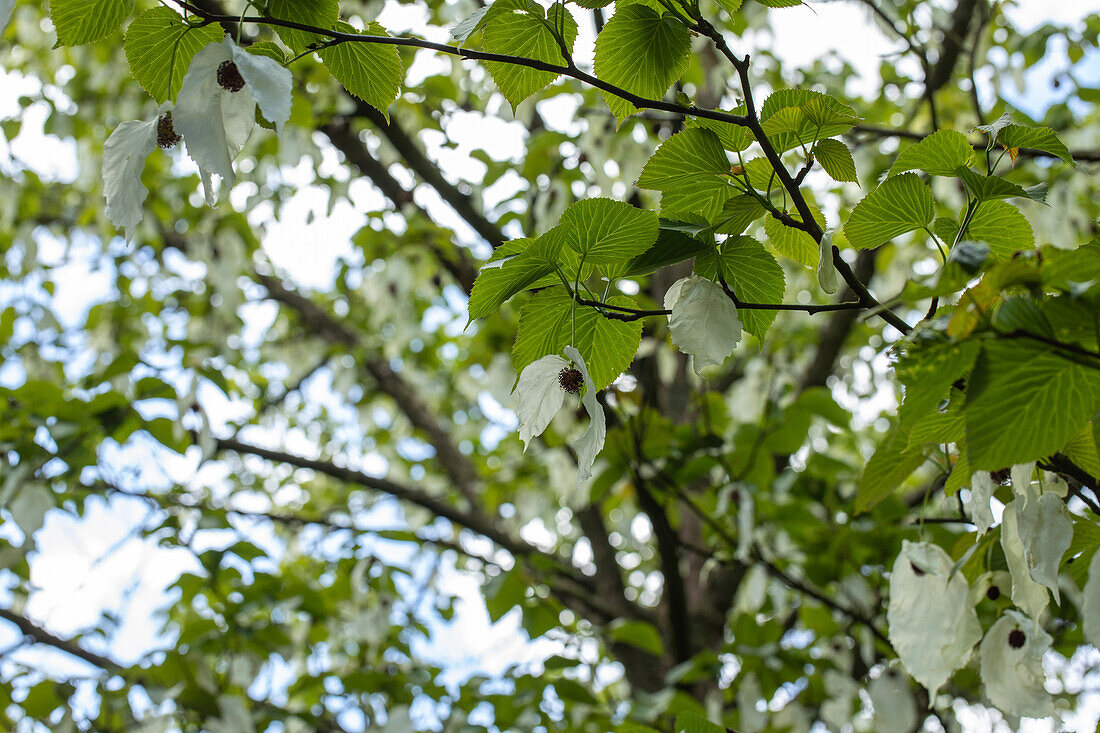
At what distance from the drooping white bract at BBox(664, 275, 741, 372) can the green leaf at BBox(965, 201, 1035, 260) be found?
0.20 meters

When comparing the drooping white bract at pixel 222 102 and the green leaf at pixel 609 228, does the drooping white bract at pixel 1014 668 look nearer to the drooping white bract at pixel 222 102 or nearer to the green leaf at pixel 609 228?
the green leaf at pixel 609 228

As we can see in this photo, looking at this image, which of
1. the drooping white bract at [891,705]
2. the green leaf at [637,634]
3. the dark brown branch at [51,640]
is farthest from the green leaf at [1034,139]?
the dark brown branch at [51,640]

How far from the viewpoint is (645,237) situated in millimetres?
601

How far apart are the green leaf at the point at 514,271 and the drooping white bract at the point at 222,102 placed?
0.58ft

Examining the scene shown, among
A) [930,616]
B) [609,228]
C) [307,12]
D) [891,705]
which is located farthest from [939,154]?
[891,705]

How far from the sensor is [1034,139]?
608 millimetres

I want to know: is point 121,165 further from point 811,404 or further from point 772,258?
point 811,404

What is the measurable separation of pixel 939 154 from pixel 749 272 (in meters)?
0.16

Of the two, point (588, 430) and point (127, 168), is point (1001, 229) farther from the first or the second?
point (127, 168)

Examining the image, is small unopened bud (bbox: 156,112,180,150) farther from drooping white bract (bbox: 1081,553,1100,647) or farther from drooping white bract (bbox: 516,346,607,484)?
drooping white bract (bbox: 1081,553,1100,647)

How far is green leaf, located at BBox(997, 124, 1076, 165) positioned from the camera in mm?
604

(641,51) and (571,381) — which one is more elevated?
(641,51)

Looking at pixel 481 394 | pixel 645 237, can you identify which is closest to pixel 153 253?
pixel 481 394

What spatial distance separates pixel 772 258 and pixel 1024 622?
379mm
